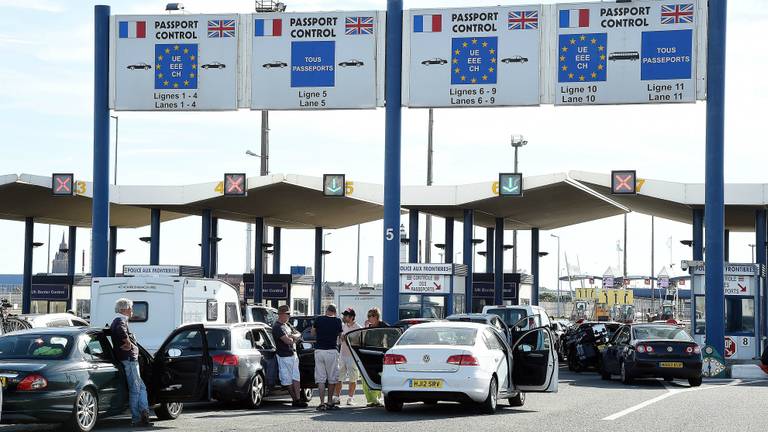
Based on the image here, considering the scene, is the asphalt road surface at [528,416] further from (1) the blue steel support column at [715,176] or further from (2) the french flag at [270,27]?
(2) the french flag at [270,27]

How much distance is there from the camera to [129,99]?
30125 mm

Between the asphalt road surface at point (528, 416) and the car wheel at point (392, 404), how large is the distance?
15 centimetres

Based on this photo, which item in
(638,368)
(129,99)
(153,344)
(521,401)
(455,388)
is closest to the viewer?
(455,388)

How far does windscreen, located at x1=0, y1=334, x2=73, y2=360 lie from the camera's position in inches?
614

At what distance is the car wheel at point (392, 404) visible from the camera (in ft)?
62.0

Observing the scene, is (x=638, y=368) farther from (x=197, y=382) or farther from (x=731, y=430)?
(x=197, y=382)

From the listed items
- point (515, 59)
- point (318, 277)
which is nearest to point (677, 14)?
point (515, 59)

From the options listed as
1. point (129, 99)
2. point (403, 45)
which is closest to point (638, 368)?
point (403, 45)

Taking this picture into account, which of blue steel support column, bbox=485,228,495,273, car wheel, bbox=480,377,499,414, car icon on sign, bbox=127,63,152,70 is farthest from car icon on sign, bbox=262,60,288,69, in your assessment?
blue steel support column, bbox=485,228,495,273

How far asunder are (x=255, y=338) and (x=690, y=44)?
1302 centimetres

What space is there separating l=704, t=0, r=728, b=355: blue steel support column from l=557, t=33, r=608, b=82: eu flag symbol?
303cm

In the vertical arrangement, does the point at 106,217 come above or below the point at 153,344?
above

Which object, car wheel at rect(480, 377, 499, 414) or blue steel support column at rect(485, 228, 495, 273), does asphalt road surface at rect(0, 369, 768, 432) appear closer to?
car wheel at rect(480, 377, 499, 414)

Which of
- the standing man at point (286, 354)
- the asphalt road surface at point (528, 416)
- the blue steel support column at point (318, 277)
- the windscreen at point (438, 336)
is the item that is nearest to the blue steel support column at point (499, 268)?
the blue steel support column at point (318, 277)
